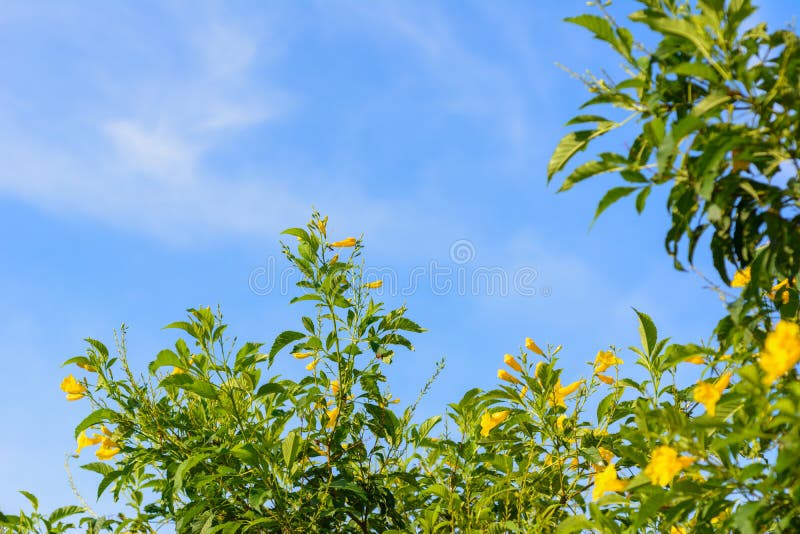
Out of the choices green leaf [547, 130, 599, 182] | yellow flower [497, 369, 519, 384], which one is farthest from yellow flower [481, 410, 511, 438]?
green leaf [547, 130, 599, 182]

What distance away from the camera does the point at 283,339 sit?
410 centimetres

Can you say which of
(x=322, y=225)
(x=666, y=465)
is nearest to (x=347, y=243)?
(x=322, y=225)

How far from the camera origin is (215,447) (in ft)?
12.9

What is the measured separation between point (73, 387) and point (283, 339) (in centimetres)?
134

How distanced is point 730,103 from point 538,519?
1994mm

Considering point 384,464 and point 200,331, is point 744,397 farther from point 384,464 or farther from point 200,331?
point 200,331

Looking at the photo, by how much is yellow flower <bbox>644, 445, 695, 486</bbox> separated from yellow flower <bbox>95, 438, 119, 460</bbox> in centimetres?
318

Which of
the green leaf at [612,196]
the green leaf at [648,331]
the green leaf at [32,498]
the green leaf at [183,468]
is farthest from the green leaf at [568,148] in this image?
the green leaf at [32,498]

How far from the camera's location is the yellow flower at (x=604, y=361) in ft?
14.1

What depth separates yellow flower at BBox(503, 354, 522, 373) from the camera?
421 cm

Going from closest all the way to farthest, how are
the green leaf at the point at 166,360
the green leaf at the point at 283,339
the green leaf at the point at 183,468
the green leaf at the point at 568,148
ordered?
1. the green leaf at the point at 568,148
2. the green leaf at the point at 183,468
3. the green leaf at the point at 166,360
4. the green leaf at the point at 283,339

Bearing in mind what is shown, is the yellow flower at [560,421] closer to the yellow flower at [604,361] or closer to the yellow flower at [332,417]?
the yellow flower at [604,361]

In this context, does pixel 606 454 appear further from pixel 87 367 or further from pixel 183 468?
pixel 87 367

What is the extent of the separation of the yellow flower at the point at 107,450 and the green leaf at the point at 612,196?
3219 mm
